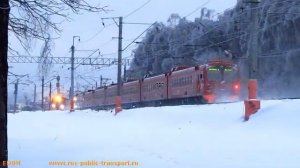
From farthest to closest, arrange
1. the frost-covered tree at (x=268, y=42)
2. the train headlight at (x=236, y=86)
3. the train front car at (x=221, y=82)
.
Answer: the frost-covered tree at (x=268, y=42) → the train headlight at (x=236, y=86) → the train front car at (x=221, y=82)

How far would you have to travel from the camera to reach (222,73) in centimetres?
3756

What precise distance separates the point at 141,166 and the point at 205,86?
24.0m

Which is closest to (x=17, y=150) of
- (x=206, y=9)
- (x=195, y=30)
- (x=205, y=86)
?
(x=205, y=86)

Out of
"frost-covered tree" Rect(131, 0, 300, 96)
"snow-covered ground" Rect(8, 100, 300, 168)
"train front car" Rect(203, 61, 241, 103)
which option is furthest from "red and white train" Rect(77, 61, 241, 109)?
"snow-covered ground" Rect(8, 100, 300, 168)

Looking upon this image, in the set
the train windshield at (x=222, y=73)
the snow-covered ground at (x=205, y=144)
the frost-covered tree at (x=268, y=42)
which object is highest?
the frost-covered tree at (x=268, y=42)

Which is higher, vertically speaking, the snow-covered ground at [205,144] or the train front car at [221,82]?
the train front car at [221,82]

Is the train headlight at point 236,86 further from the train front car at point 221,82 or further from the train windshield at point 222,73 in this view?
the train windshield at point 222,73

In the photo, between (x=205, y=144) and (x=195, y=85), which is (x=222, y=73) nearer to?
(x=195, y=85)

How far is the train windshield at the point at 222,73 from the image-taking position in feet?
120

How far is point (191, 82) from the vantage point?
38.0 m

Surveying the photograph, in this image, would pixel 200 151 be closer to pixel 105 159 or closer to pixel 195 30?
pixel 105 159

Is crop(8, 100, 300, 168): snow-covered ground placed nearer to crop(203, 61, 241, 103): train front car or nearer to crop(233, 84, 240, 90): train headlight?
crop(203, 61, 241, 103): train front car

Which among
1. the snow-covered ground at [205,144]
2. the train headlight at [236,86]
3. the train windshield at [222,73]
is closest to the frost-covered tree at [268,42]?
the train windshield at [222,73]

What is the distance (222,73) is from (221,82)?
646 mm
